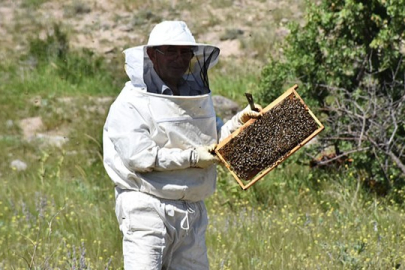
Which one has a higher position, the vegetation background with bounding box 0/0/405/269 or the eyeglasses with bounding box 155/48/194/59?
the eyeglasses with bounding box 155/48/194/59

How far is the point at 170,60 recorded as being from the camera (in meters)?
3.80

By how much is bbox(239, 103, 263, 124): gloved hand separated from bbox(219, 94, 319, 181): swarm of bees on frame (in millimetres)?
38

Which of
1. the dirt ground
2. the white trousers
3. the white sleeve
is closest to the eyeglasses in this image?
the white sleeve

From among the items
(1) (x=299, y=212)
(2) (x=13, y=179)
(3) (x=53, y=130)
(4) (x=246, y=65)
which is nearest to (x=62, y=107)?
(3) (x=53, y=130)

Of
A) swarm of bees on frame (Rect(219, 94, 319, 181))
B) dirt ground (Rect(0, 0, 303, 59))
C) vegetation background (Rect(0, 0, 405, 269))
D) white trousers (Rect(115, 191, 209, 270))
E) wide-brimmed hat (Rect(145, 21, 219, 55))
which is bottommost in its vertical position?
dirt ground (Rect(0, 0, 303, 59))

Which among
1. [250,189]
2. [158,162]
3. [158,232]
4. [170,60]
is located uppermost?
[170,60]

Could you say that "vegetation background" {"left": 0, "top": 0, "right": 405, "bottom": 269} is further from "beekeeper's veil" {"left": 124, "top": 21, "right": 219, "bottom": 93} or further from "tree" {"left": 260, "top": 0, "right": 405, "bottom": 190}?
"beekeeper's veil" {"left": 124, "top": 21, "right": 219, "bottom": 93}

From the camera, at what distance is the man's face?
3.79m

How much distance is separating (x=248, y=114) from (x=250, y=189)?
3.48m

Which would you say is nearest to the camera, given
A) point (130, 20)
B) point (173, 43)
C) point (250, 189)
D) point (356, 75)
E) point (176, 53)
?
point (173, 43)

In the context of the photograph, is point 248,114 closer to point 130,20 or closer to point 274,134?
point 274,134

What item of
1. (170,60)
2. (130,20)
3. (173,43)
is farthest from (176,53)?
(130,20)

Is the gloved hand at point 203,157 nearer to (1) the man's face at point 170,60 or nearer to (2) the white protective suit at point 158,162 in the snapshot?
(2) the white protective suit at point 158,162

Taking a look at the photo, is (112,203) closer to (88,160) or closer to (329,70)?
(88,160)
